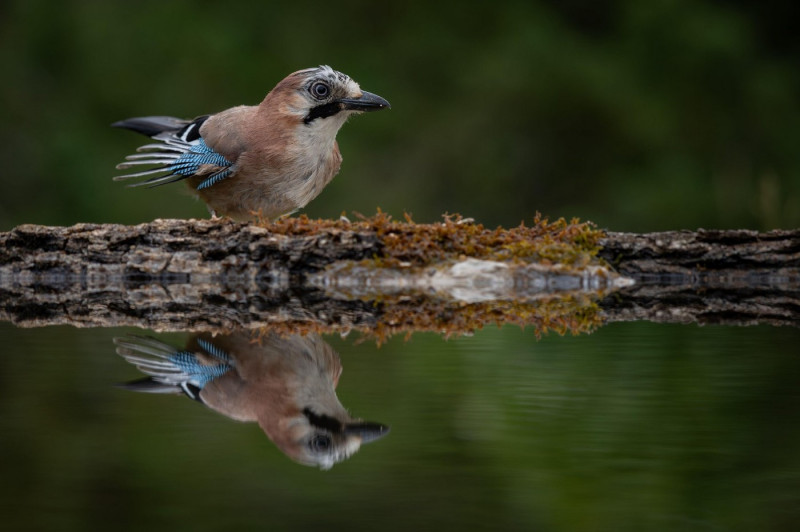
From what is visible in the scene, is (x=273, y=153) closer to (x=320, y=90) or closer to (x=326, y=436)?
(x=320, y=90)

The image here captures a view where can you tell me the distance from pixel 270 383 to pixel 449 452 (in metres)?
0.89

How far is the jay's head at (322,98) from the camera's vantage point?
6.36 metres

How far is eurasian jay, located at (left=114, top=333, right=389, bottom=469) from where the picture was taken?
2.26 metres

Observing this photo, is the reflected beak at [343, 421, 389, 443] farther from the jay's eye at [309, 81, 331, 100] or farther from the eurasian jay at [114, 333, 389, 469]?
the jay's eye at [309, 81, 331, 100]

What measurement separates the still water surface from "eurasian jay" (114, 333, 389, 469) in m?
0.06

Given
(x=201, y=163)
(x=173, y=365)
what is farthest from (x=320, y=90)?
(x=173, y=365)

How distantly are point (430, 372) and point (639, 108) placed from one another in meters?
11.9

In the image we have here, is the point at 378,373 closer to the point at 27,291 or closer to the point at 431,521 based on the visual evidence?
the point at 431,521

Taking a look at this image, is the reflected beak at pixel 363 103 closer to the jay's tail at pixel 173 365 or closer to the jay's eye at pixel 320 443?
the jay's tail at pixel 173 365

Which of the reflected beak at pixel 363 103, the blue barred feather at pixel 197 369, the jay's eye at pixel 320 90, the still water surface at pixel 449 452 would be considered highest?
the jay's eye at pixel 320 90

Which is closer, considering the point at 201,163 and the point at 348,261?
the point at 348,261

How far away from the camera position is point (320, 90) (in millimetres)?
6391

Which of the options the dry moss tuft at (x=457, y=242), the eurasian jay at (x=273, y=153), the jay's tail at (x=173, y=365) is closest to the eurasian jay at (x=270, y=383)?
the jay's tail at (x=173, y=365)

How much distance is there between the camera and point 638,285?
571 cm
